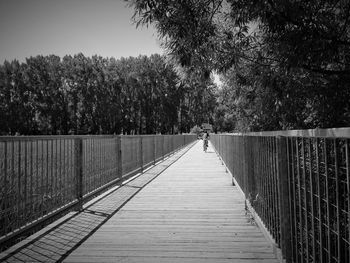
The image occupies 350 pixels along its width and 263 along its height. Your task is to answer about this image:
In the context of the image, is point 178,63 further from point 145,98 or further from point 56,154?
point 145,98

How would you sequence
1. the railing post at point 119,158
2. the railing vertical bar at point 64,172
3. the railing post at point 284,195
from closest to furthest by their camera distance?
the railing post at point 284,195, the railing vertical bar at point 64,172, the railing post at point 119,158

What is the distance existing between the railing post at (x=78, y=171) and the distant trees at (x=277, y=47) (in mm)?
2825

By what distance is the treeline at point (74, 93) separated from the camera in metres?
65.4

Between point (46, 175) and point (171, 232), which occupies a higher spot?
point (46, 175)

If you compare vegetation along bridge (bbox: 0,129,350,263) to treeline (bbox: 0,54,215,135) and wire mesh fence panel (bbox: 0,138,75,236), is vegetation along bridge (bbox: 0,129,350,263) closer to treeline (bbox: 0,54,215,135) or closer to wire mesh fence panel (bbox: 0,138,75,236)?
wire mesh fence panel (bbox: 0,138,75,236)

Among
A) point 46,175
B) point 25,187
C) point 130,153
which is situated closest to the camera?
point 25,187

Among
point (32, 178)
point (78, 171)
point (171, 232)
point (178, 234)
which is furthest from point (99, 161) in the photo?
point (178, 234)

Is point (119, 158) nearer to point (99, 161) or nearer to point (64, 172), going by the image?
point (99, 161)

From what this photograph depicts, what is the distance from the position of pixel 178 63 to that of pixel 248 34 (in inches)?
103

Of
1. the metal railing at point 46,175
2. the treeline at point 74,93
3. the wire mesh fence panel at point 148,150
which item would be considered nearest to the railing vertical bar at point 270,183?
the metal railing at point 46,175

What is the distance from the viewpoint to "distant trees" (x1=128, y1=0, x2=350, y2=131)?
614 cm

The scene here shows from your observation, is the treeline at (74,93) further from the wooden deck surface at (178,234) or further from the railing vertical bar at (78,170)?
the railing vertical bar at (78,170)

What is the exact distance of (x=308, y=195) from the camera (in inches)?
96.5

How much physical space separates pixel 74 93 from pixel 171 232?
223ft
